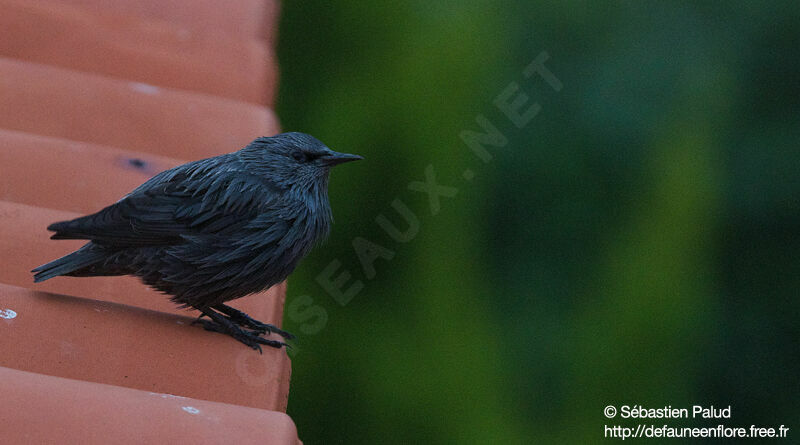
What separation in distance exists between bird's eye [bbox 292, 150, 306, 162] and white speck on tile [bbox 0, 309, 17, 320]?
0.86 metres

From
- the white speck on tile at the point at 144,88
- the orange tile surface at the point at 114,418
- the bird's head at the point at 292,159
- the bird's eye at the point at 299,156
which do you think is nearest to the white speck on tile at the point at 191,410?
the orange tile surface at the point at 114,418

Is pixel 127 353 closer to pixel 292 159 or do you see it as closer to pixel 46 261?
pixel 46 261

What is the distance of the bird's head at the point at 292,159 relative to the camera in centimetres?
232

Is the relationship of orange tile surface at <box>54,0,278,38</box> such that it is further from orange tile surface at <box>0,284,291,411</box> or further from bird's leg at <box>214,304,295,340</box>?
orange tile surface at <box>0,284,291,411</box>

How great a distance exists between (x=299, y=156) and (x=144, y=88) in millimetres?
790

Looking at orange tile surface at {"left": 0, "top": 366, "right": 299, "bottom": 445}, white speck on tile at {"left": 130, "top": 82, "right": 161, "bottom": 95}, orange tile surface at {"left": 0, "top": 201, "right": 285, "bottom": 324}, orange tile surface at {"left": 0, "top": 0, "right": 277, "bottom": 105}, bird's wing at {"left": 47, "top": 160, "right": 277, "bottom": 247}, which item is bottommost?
orange tile surface at {"left": 0, "top": 366, "right": 299, "bottom": 445}

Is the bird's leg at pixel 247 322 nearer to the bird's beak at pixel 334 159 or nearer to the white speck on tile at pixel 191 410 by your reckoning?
the bird's beak at pixel 334 159

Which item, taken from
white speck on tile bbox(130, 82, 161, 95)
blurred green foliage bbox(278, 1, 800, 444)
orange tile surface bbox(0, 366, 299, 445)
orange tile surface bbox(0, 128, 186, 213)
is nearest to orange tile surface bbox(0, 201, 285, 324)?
orange tile surface bbox(0, 128, 186, 213)

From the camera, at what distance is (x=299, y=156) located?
7.90 ft

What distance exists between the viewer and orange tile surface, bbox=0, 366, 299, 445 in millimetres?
1322

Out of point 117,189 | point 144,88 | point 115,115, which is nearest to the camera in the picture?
point 117,189

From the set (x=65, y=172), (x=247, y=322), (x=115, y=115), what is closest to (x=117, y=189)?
(x=65, y=172)

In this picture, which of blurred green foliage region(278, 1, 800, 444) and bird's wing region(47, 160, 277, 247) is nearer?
bird's wing region(47, 160, 277, 247)

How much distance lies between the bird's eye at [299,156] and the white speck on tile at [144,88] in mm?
750
